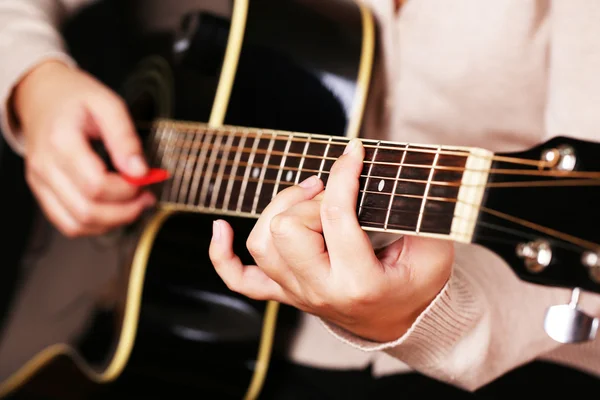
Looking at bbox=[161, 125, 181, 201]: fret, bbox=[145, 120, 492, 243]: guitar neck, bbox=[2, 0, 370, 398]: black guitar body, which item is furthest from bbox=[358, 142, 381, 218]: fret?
bbox=[161, 125, 181, 201]: fret

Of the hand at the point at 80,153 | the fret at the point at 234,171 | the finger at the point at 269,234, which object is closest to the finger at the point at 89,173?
the hand at the point at 80,153

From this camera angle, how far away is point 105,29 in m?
1.01

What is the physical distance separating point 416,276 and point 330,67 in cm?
31

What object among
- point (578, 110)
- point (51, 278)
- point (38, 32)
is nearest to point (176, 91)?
point (38, 32)

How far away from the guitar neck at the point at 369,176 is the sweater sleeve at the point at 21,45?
1.12 ft

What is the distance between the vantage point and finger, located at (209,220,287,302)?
0.45 m

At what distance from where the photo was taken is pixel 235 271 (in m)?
0.46

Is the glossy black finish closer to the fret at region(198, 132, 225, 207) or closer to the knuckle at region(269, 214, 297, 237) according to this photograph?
the knuckle at region(269, 214, 297, 237)

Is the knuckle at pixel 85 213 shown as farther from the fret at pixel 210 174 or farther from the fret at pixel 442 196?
the fret at pixel 442 196

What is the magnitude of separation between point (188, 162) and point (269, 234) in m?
0.25

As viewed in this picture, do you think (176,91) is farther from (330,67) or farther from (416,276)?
(416,276)

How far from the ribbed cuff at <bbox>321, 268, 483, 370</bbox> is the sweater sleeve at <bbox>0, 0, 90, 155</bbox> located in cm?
57

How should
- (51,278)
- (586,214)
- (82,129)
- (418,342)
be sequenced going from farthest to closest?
(51,278)
(82,129)
(418,342)
(586,214)

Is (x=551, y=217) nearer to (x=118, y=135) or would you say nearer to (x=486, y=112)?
(x=486, y=112)
